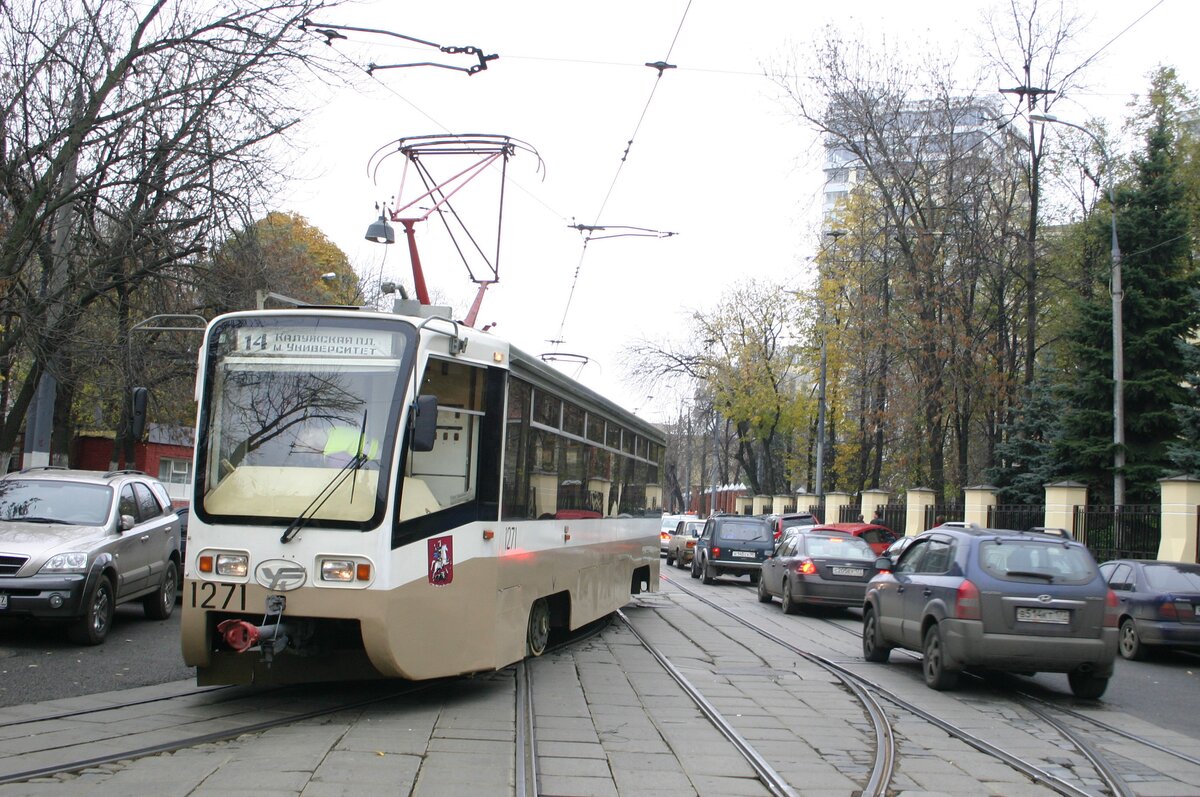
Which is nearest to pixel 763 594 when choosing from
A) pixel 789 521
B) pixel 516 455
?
pixel 789 521

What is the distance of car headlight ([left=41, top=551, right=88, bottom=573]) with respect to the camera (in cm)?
1169

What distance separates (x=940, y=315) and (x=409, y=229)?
23999mm

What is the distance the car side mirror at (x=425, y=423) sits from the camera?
8.20 m

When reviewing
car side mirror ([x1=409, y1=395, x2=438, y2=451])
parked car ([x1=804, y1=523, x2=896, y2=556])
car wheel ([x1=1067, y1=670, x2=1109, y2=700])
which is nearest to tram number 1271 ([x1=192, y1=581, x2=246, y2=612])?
car side mirror ([x1=409, y1=395, x2=438, y2=451])

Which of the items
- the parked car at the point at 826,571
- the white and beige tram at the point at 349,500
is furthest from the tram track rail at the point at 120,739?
the parked car at the point at 826,571

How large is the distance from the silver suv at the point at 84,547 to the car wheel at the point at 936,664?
853 cm

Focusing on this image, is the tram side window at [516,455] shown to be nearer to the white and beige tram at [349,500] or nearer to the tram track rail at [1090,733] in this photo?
the white and beige tram at [349,500]

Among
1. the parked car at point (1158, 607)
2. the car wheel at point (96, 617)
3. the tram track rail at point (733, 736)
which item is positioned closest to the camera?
the tram track rail at point (733, 736)

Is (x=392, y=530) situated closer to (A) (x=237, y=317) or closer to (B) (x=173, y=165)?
(A) (x=237, y=317)

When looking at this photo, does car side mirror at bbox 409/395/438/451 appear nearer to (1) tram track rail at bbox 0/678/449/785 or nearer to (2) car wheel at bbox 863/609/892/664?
(1) tram track rail at bbox 0/678/449/785

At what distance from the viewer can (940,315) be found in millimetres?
34344

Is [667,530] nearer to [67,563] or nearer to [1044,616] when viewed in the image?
[67,563]

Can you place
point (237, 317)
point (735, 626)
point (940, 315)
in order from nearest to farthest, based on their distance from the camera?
point (237, 317), point (735, 626), point (940, 315)

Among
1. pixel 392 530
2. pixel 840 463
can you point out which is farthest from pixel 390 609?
pixel 840 463
